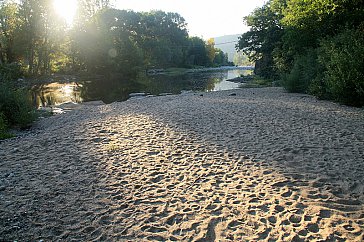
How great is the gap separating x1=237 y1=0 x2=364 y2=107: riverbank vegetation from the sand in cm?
458

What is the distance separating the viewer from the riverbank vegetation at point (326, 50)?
42.1ft

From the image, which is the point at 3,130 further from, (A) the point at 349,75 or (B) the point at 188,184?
(A) the point at 349,75

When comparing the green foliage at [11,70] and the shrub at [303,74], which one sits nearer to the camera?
the shrub at [303,74]

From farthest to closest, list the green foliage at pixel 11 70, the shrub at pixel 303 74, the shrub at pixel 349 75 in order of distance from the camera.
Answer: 1. the green foliage at pixel 11 70
2. the shrub at pixel 303 74
3. the shrub at pixel 349 75

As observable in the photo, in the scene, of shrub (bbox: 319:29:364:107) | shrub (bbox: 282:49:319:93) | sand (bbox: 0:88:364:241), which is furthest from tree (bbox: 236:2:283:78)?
sand (bbox: 0:88:364:241)

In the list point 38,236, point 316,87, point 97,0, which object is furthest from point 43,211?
point 97,0

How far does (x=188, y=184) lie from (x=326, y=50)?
1439 centimetres

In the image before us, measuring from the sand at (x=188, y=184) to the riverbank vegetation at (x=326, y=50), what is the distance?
4.58m

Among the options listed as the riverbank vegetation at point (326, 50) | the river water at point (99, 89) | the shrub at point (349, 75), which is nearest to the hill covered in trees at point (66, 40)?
the river water at point (99, 89)

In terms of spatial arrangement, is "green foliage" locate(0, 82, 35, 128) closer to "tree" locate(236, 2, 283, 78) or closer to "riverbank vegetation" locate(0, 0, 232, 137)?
"riverbank vegetation" locate(0, 0, 232, 137)

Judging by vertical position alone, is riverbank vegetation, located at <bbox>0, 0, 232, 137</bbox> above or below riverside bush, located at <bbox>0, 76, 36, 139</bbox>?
above

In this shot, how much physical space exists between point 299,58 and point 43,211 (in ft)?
67.4

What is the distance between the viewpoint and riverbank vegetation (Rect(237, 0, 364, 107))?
12820mm

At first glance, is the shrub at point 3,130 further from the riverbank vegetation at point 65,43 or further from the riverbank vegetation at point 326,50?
the riverbank vegetation at point 65,43
